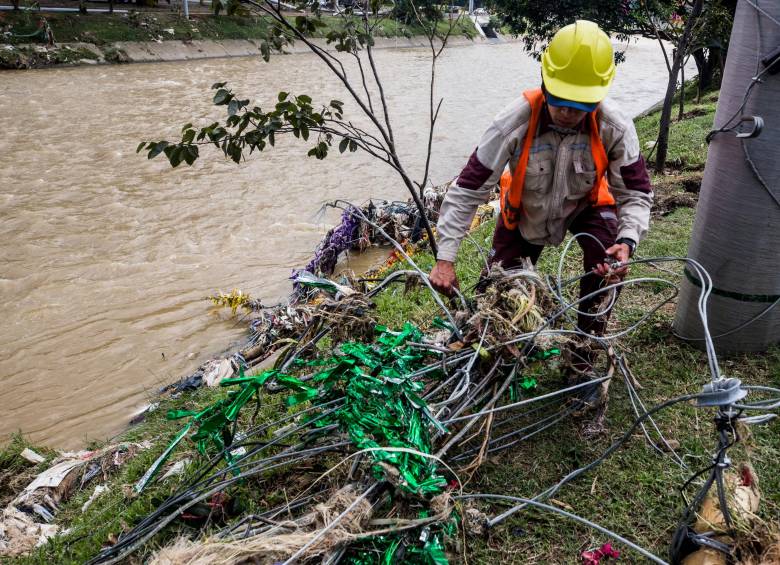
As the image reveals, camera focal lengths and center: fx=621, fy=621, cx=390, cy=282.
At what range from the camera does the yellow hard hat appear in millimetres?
2225

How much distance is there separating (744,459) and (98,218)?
8.19 meters

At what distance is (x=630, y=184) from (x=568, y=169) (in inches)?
11.1

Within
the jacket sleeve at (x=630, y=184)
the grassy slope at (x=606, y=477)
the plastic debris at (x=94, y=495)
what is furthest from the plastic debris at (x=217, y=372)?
the jacket sleeve at (x=630, y=184)

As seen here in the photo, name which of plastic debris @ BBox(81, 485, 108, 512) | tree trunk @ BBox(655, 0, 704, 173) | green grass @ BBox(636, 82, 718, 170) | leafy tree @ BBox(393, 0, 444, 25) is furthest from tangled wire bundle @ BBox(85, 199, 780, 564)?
tree trunk @ BBox(655, 0, 704, 173)

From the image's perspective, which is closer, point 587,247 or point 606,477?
point 606,477

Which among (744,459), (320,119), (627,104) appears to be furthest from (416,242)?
(627,104)

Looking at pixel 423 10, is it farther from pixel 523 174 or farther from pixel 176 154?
pixel 523 174

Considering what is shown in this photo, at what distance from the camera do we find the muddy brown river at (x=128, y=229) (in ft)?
16.5

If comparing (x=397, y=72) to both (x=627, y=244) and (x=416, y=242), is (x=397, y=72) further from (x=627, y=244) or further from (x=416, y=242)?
(x=627, y=244)

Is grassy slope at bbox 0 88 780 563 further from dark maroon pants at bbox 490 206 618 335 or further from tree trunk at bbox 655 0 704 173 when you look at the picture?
tree trunk at bbox 655 0 704 173

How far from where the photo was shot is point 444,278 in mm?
2561

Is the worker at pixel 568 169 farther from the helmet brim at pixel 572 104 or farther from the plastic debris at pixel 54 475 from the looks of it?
the plastic debris at pixel 54 475

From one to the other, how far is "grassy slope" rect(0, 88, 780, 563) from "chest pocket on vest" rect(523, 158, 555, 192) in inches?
38.2

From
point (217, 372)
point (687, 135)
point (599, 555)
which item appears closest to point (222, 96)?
point (217, 372)
